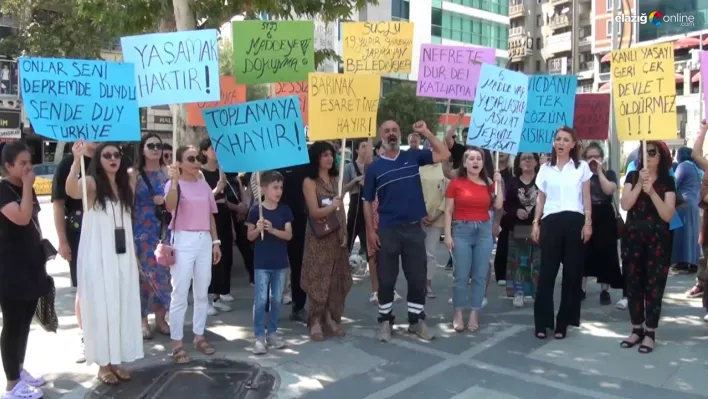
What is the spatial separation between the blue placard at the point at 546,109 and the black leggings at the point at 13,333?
5172mm

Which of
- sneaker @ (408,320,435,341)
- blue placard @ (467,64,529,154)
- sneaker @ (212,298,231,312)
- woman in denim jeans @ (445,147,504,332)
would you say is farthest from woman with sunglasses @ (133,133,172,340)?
blue placard @ (467,64,529,154)

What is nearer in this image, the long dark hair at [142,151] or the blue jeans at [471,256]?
the long dark hair at [142,151]

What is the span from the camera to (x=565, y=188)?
591cm

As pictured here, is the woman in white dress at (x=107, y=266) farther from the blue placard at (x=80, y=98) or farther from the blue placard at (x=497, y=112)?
the blue placard at (x=497, y=112)

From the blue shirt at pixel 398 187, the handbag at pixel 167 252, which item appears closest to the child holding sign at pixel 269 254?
the handbag at pixel 167 252

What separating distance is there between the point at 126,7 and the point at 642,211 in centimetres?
666

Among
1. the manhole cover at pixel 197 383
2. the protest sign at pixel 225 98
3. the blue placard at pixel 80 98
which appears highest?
the protest sign at pixel 225 98

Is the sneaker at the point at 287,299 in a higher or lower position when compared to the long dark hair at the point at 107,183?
lower

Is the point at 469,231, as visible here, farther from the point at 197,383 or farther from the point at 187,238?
the point at 197,383

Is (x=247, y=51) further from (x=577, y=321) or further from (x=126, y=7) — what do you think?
(x=577, y=321)

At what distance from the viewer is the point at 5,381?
16.4 feet

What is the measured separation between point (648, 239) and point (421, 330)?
85.8 inches

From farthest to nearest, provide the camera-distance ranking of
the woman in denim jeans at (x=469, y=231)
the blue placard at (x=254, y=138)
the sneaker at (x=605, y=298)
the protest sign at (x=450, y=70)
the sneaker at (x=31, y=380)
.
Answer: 1. the protest sign at (x=450, y=70)
2. the sneaker at (x=605, y=298)
3. the woman in denim jeans at (x=469, y=231)
4. the blue placard at (x=254, y=138)
5. the sneaker at (x=31, y=380)

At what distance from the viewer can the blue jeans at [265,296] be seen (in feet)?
18.5
